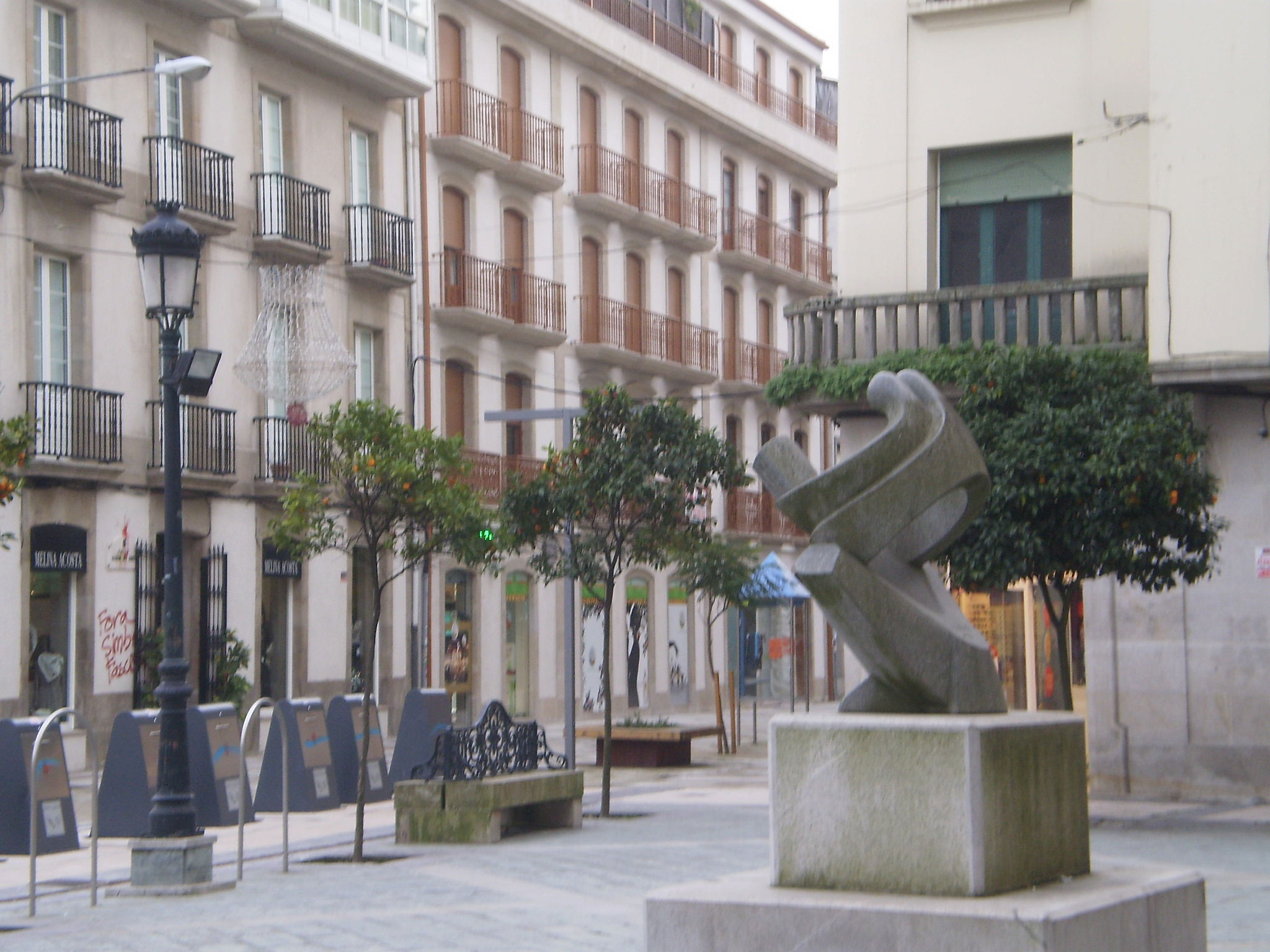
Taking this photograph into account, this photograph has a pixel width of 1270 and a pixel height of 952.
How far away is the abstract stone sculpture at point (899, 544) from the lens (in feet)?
23.8

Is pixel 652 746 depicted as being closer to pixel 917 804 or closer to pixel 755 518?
pixel 917 804

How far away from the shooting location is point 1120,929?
6.82 metres

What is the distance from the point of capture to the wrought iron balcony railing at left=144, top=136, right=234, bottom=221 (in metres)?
27.7

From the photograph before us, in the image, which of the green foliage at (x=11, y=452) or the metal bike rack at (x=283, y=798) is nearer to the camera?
the metal bike rack at (x=283, y=798)

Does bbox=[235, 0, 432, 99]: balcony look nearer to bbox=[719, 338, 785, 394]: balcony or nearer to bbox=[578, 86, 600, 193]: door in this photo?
bbox=[578, 86, 600, 193]: door

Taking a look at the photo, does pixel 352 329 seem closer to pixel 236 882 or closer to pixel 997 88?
pixel 997 88

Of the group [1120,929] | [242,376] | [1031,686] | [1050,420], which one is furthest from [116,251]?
[1120,929]

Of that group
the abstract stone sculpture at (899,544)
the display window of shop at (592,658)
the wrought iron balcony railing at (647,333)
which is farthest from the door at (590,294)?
the abstract stone sculpture at (899,544)

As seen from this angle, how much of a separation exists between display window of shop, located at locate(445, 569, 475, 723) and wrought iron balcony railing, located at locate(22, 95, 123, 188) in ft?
37.9

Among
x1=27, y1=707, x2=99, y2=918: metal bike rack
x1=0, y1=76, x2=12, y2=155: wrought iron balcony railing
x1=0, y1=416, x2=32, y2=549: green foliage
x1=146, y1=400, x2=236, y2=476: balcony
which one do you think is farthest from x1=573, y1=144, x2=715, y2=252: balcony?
x1=27, y1=707, x2=99, y2=918: metal bike rack

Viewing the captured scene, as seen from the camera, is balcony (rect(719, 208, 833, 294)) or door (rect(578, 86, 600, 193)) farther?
balcony (rect(719, 208, 833, 294))

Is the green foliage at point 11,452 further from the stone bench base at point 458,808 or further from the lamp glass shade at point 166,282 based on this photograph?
the stone bench base at point 458,808

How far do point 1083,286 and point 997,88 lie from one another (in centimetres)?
268

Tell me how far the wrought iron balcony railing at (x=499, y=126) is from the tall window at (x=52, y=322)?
33.9 ft
